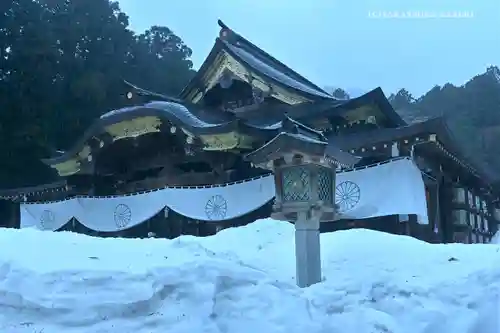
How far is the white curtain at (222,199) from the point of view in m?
11.3

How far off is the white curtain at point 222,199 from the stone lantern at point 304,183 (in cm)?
501

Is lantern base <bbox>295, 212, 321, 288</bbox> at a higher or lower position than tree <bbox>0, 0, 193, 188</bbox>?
lower

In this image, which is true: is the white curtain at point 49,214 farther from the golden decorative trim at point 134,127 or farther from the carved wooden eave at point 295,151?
the carved wooden eave at point 295,151

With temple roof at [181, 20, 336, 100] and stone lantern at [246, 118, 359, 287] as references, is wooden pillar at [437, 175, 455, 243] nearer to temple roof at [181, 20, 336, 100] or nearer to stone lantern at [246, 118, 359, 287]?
temple roof at [181, 20, 336, 100]

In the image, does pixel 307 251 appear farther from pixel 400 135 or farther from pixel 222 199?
pixel 222 199

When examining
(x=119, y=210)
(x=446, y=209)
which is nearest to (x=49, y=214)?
(x=119, y=210)

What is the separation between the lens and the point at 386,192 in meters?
10.0

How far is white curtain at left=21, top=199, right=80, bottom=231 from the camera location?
1423 centimetres

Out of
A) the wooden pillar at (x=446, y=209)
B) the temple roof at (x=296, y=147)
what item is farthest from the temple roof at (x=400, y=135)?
the temple roof at (x=296, y=147)

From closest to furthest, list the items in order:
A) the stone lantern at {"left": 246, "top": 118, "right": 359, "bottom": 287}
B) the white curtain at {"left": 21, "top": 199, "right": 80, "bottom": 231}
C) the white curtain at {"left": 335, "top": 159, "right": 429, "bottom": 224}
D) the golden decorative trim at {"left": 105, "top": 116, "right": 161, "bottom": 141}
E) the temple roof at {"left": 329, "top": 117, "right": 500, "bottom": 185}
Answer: the stone lantern at {"left": 246, "top": 118, "right": 359, "bottom": 287}, the temple roof at {"left": 329, "top": 117, "right": 500, "bottom": 185}, the white curtain at {"left": 335, "top": 159, "right": 429, "bottom": 224}, the golden decorative trim at {"left": 105, "top": 116, "right": 161, "bottom": 141}, the white curtain at {"left": 21, "top": 199, "right": 80, "bottom": 231}

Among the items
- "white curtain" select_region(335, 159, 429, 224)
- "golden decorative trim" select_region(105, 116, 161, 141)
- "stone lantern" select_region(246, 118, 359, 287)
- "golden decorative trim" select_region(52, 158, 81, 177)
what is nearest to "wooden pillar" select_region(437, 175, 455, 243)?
"white curtain" select_region(335, 159, 429, 224)

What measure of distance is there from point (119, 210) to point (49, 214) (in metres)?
2.94

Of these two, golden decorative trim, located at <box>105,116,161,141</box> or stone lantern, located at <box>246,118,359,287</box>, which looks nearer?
stone lantern, located at <box>246,118,359,287</box>

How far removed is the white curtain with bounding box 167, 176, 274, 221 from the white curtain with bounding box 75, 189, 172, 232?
0.44 meters
